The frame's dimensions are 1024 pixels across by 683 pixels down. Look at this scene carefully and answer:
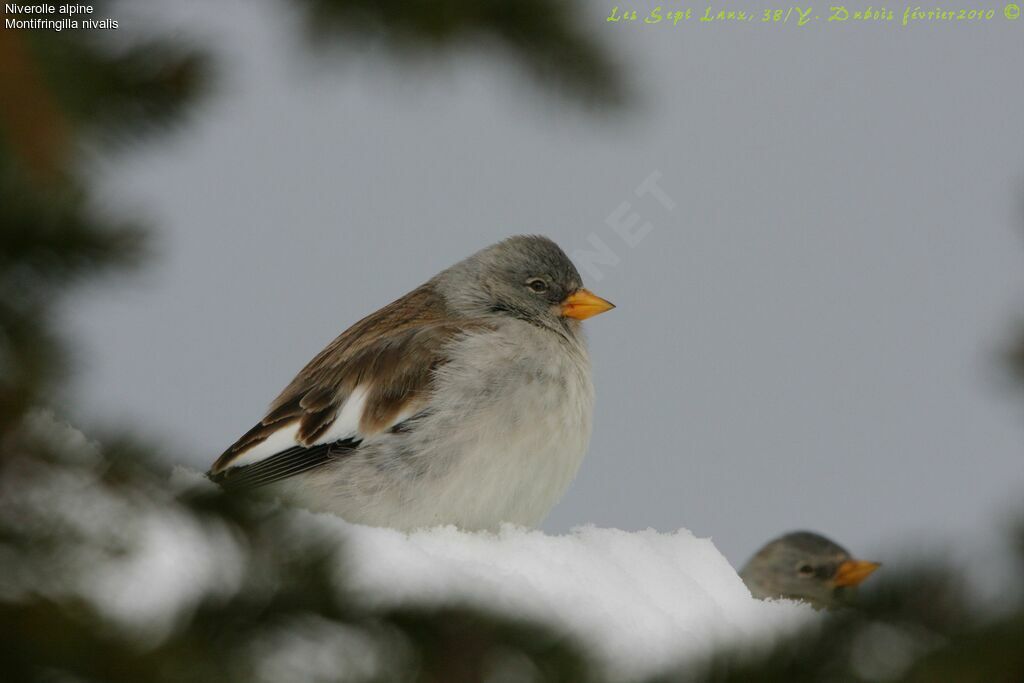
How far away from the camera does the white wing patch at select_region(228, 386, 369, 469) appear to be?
5.34 meters

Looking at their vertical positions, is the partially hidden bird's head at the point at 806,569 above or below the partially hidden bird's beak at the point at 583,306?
below

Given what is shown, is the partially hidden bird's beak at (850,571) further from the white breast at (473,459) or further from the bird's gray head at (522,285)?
the bird's gray head at (522,285)

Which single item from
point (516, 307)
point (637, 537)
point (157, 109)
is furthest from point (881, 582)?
point (516, 307)

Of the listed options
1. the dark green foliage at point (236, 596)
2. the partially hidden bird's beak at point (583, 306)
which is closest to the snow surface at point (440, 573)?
the dark green foliage at point (236, 596)

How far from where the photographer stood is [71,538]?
1270mm

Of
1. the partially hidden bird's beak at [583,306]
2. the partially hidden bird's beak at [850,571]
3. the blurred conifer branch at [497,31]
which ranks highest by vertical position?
the blurred conifer branch at [497,31]

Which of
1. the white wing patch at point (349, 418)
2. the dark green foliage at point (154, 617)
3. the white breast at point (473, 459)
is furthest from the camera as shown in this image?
the white wing patch at point (349, 418)

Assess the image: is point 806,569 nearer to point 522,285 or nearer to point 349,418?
point 522,285

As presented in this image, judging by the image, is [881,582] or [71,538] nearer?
[71,538]

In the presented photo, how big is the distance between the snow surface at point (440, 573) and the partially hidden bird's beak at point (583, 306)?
1.94 m

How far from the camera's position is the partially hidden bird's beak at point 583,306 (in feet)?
21.1

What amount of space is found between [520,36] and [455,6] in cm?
13

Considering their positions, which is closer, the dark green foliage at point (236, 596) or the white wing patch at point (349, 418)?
the dark green foliage at point (236, 596)

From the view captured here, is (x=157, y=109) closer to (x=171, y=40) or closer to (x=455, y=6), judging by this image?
(x=171, y=40)
